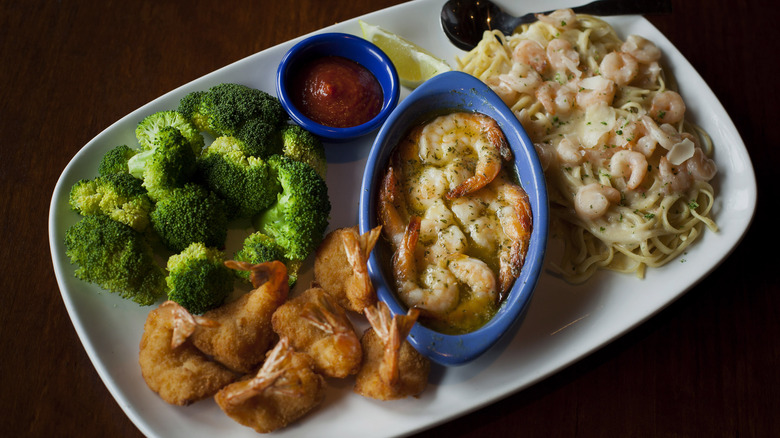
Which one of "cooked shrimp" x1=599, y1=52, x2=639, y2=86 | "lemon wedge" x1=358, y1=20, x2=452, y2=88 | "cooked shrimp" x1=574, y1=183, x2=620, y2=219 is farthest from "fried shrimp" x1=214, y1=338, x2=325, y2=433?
"cooked shrimp" x1=599, y1=52, x2=639, y2=86

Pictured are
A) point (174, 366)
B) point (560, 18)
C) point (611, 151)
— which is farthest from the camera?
point (560, 18)

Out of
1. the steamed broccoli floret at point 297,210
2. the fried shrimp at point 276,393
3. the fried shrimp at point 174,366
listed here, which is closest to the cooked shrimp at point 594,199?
the steamed broccoli floret at point 297,210

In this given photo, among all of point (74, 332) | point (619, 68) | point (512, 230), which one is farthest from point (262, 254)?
point (619, 68)

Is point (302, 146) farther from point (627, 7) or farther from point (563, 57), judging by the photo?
point (627, 7)

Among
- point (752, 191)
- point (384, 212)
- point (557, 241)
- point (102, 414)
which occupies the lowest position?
point (102, 414)

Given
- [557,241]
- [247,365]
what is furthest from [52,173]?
[557,241]

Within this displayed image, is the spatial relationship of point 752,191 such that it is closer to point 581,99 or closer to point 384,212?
point 581,99

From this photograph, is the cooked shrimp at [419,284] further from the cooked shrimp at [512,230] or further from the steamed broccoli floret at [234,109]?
the steamed broccoli floret at [234,109]
